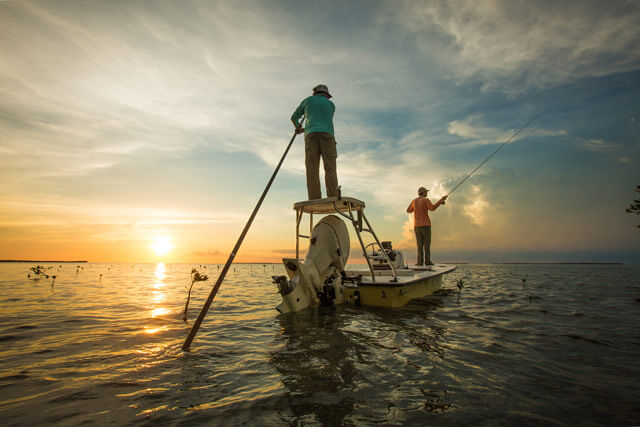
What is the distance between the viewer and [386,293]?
23.8ft

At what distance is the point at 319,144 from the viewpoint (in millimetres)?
7262

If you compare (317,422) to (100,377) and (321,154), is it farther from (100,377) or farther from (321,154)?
(321,154)

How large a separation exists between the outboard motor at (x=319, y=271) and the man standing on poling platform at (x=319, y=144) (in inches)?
36.6

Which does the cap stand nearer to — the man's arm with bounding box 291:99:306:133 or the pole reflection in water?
the man's arm with bounding box 291:99:306:133

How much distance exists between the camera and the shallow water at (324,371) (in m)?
2.38

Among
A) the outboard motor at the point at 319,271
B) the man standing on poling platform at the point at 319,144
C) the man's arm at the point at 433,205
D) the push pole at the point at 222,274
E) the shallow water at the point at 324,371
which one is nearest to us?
the shallow water at the point at 324,371

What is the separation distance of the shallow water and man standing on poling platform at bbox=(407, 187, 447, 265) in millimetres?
5607

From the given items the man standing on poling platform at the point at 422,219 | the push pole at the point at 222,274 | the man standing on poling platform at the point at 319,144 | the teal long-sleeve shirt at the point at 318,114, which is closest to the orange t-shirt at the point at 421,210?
the man standing on poling platform at the point at 422,219

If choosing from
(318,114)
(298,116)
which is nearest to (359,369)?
(318,114)

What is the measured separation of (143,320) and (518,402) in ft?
23.9

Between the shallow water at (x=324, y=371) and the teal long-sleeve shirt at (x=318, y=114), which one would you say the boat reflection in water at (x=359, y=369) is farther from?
the teal long-sleeve shirt at (x=318, y=114)

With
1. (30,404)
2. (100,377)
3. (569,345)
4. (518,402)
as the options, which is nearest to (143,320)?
(100,377)

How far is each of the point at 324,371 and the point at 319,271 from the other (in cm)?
340

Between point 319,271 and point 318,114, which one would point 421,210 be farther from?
point 319,271
